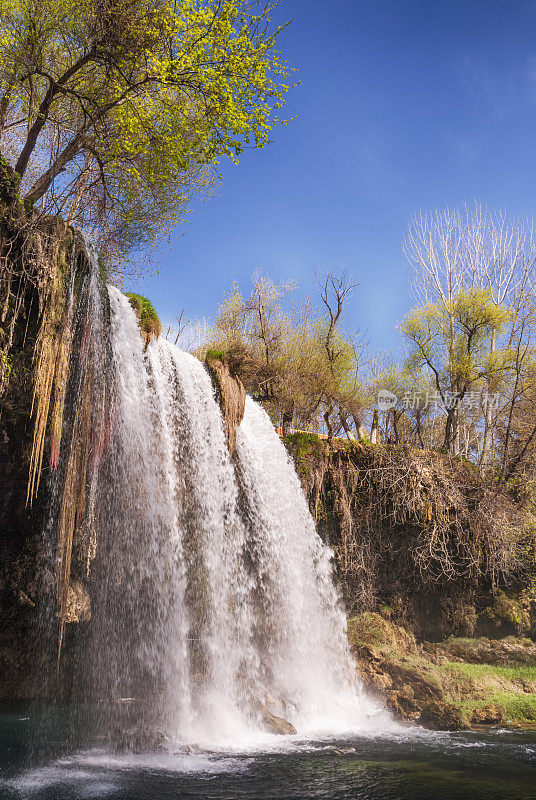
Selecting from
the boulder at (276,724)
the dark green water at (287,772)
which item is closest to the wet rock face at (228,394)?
the boulder at (276,724)

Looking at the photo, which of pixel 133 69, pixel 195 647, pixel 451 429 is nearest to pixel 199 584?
pixel 195 647

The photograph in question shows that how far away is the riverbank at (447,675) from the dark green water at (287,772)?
6.70ft

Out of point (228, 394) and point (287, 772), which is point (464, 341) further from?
point (287, 772)

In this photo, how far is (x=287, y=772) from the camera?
6.41 metres

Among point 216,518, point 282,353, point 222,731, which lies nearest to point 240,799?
point 222,731

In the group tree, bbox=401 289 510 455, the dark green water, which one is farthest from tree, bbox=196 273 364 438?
the dark green water

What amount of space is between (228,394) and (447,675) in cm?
800

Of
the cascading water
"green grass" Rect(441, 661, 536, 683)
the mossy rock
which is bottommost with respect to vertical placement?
"green grass" Rect(441, 661, 536, 683)

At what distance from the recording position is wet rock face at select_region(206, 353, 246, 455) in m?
12.4

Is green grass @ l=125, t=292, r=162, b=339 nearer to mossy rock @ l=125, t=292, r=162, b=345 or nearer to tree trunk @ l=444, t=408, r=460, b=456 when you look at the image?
mossy rock @ l=125, t=292, r=162, b=345

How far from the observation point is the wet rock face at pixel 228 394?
12367mm

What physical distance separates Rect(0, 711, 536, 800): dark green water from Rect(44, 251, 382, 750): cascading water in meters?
0.84

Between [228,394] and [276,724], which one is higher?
[228,394]

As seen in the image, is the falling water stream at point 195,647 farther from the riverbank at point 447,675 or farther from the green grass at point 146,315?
the riverbank at point 447,675
